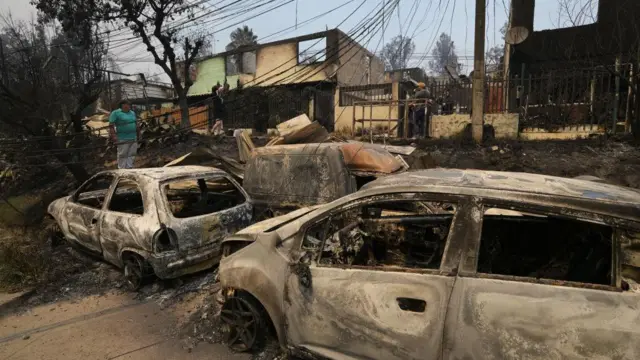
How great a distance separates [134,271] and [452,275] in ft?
12.9

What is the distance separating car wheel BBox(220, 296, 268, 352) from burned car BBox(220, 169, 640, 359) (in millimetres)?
12

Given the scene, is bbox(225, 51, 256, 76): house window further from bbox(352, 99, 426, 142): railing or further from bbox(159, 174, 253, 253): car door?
bbox(159, 174, 253, 253): car door

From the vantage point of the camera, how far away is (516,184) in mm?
2404

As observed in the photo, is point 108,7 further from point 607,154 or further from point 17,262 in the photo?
point 607,154

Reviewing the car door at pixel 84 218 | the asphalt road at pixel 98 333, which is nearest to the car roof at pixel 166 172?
the car door at pixel 84 218

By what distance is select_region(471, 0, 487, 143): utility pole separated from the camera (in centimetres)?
922

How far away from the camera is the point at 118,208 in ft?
19.6

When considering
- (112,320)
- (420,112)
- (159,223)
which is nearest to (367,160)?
(159,223)

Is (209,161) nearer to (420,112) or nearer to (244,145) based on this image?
(244,145)

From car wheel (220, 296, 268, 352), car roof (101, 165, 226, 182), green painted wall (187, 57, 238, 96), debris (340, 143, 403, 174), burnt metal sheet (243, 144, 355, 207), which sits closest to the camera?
car wheel (220, 296, 268, 352)

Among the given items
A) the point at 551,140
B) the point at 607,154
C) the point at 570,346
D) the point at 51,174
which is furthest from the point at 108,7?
the point at 570,346

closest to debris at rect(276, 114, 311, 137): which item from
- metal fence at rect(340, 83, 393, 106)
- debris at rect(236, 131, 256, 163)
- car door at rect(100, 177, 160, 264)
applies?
debris at rect(236, 131, 256, 163)

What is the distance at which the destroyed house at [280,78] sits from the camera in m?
18.7

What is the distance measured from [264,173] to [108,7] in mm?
14905
